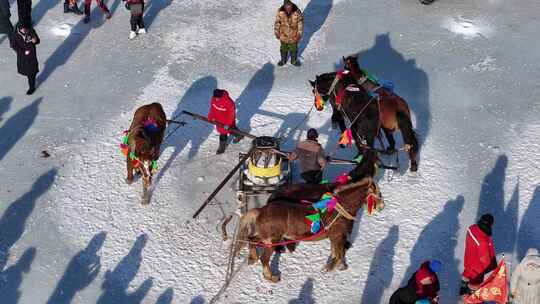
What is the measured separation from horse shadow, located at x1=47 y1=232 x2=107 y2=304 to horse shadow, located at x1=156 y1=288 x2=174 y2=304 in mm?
1014

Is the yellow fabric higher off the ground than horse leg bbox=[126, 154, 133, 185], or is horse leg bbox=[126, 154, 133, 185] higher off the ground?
the yellow fabric

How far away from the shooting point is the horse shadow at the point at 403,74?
35.4 feet

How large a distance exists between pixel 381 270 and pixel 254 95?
4.94 m

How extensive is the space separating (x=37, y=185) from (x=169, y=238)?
2637 mm

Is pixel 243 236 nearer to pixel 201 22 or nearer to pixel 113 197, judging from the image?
pixel 113 197

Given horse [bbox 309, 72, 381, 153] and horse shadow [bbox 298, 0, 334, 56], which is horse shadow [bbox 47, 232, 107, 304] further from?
horse shadow [bbox 298, 0, 334, 56]

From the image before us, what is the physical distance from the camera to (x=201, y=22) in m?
14.0

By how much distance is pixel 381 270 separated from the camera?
7.85 metres

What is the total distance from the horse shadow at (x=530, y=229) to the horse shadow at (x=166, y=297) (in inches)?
190

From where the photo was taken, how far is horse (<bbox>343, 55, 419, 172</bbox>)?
349 inches

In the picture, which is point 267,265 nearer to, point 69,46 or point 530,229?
point 530,229

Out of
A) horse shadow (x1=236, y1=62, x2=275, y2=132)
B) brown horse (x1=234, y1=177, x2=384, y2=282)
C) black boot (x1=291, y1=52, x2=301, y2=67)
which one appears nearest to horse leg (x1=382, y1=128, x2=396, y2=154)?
brown horse (x1=234, y1=177, x2=384, y2=282)

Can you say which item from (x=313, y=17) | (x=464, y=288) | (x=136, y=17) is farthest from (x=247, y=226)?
(x=313, y=17)

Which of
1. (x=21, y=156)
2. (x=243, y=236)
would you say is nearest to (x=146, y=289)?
(x=243, y=236)
